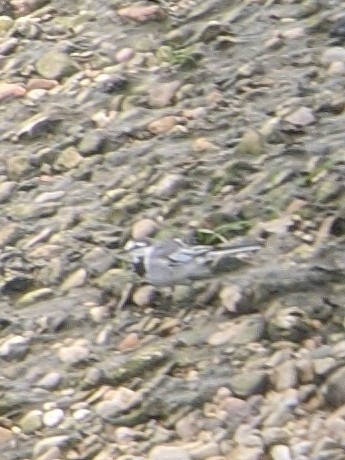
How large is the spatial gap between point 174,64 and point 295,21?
0.28 metres

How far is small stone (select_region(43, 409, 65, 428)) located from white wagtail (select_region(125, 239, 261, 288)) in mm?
290

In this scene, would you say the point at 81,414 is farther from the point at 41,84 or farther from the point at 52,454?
the point at 41,84

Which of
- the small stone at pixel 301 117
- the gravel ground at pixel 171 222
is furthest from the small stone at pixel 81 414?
the small stone at pixel 301 117

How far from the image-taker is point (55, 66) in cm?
234

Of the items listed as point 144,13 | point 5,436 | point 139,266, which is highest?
point 144,13

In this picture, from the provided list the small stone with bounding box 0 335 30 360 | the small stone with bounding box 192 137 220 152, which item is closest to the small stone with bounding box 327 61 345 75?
the small stone with bounding box 192 137 220 152

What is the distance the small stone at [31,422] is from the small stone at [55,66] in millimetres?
939

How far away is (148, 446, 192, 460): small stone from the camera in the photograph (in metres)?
1.47

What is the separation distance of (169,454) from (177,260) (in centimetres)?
41

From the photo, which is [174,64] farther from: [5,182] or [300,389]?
[300,389]

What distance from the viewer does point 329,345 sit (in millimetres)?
1572

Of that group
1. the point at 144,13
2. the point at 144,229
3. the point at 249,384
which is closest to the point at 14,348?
the point at 144,229

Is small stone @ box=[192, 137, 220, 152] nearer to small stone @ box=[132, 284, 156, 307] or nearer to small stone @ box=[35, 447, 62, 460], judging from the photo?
small stone @ box=[132, 284, 156, 307]

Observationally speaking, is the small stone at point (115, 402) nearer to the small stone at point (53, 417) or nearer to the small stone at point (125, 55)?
the small stone at point (53, 417)
